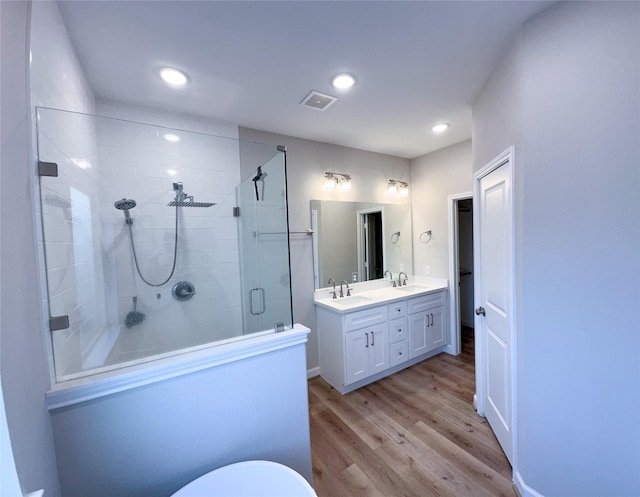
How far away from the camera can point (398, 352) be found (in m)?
2.86

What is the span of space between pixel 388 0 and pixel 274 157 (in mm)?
1117

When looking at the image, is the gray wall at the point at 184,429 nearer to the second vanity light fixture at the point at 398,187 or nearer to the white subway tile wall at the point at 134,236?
the white subway tile wall at the point at 134,236

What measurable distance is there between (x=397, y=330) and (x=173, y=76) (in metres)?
2.97

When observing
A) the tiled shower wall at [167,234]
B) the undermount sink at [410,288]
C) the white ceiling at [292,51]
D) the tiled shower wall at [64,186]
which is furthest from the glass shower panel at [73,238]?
the undermount sink at [410,288]

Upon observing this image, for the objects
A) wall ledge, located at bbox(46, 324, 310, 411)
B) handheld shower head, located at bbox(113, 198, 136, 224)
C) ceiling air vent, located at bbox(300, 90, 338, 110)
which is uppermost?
ceiling air vent, located at bbox(300, 90, 338, 110)

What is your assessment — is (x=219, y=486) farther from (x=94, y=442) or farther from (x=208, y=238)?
(x=208, y=238)

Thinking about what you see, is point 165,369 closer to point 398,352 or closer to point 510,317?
point 510,317

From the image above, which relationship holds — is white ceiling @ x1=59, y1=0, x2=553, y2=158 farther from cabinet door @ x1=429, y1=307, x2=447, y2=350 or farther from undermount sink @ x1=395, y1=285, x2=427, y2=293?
cabinet door @ x1=429, y1=307, x2=447, y2=350

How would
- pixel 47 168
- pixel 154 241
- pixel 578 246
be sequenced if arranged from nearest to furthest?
pixel 47 168, pixel 578 246, pixel 154 241

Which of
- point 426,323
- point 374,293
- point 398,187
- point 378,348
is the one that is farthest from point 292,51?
point 426,323

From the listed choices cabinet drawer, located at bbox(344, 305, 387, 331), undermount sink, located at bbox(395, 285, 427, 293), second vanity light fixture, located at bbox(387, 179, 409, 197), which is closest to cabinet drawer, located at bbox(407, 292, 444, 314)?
undermount sink, located at bbox(395, 285, 427, 293)

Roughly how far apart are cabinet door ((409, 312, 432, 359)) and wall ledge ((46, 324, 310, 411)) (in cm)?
197

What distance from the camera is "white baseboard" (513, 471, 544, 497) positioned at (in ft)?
4.55

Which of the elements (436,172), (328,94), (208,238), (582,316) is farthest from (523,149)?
(208,238)
